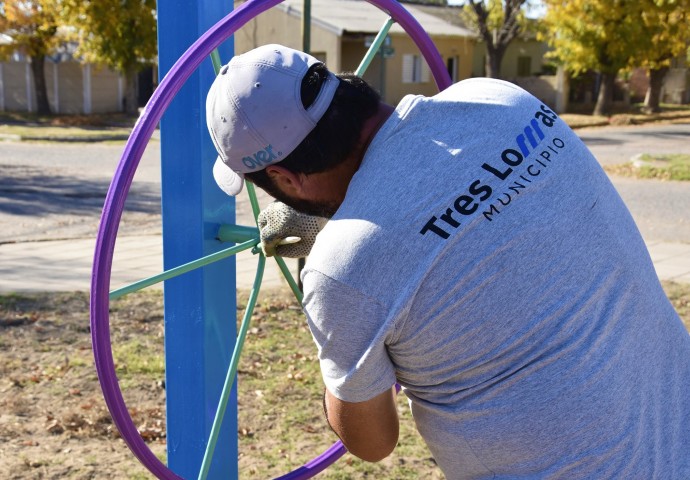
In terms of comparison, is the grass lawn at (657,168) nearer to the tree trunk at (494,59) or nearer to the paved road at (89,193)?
the paved road at (89,193)

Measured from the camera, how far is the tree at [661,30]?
953 inches

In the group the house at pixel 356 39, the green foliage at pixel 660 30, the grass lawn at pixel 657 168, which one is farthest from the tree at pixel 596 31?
the grass lawn at pixel 657 168

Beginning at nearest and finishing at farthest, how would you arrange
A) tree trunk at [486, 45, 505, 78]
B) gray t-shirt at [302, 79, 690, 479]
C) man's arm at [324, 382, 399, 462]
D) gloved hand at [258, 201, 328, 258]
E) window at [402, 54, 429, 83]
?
gray t-shirt at [302, 79, 690, 479] → man's arm at [324, 382, 399, 462] → gloved hand at [258, 201, 328, 258] → tree trunk at [486, 45, 505, 78] → window at [402, 54, 429, 83]

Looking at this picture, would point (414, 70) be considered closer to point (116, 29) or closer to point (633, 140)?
point (116, 29)

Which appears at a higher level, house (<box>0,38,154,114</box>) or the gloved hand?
the gloved hand

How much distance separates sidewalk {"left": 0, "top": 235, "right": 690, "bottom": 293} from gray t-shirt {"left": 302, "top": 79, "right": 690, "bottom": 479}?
4.75 meters

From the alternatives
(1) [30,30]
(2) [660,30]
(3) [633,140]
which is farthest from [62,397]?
(1) [30,30]

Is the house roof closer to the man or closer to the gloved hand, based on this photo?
the gloved hand

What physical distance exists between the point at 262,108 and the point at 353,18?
1157 inches

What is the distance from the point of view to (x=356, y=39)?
29.3m

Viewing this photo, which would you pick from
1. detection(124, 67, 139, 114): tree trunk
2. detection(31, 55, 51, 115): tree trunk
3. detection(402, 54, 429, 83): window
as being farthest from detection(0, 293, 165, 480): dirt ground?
detection(402, 54, 429, 83): window

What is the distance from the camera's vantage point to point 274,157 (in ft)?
5.76

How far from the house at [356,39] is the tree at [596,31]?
4.67 meters

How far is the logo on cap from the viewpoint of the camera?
1755 mm
